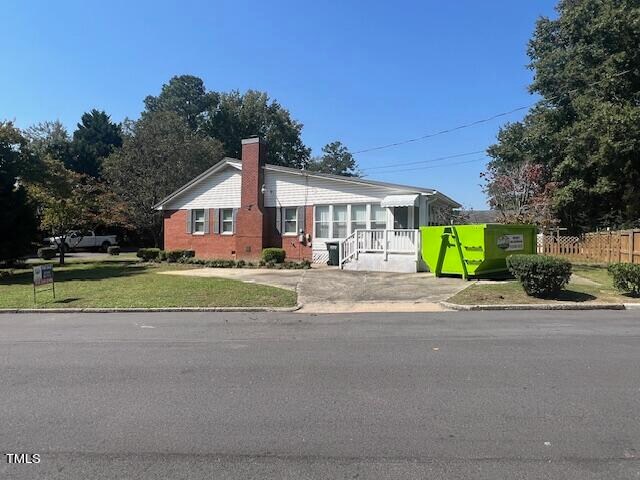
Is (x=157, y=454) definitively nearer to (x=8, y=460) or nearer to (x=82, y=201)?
(x=8, y=460)

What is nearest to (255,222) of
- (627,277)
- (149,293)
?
(149,293)

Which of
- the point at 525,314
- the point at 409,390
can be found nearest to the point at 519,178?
the point at 525,314

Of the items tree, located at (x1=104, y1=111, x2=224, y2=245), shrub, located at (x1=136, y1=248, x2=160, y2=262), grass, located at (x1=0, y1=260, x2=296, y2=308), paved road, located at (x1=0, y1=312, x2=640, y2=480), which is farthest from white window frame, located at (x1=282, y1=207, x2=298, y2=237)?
paved road, located at (x1=0, y1=312, x2=640, y2=480)

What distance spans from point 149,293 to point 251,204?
481 inches

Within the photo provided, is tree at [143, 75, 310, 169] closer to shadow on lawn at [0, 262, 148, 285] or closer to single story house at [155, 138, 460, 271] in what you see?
single story house at [155, 138, 460, 271]

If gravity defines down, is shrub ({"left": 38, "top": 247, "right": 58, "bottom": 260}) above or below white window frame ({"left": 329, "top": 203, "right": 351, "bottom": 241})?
below

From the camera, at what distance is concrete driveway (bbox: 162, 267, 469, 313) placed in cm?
1262

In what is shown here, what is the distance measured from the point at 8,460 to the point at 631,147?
3185 cm

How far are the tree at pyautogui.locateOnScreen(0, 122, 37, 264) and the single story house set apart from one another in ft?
26.2

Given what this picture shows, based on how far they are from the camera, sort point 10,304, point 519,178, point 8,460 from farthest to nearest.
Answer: point 519,178 → point 10,304 → point 8,460

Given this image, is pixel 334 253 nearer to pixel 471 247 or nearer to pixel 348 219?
pixel 348 219

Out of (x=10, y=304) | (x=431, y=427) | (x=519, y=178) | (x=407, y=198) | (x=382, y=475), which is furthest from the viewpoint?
(x=519, y=178)

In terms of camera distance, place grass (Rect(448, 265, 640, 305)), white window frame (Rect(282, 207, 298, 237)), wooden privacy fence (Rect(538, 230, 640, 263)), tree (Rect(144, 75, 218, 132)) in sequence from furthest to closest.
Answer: tree (Rect(144, 75, 218, 132)), white window frame (Rect(282, 207, 298, 237)), wooden privacy fence (Rect(538, 230, 640, 263)), grass (Rect(448, 265, 640, 305))

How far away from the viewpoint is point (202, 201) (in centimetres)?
2859
